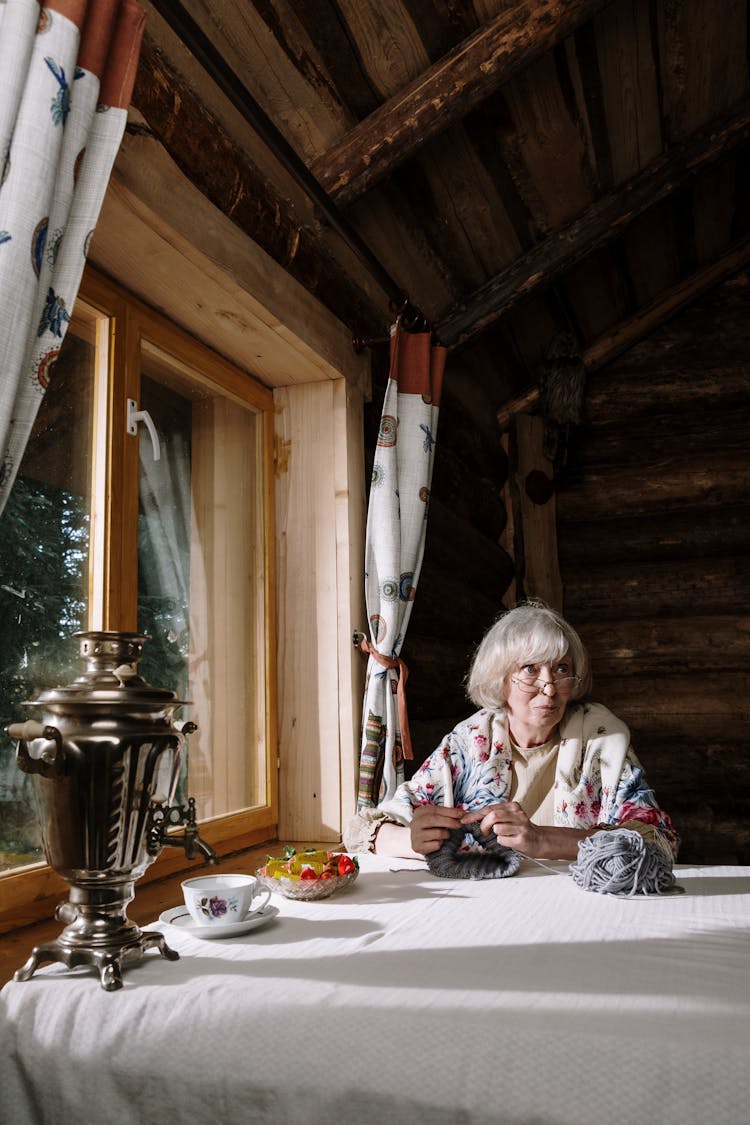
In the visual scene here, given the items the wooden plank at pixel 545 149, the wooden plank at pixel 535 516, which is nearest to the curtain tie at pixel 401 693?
the wooden plank at pixel 545 149

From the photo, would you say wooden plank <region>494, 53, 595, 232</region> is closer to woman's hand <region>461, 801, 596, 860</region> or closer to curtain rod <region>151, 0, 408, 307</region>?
curtain rod <region>151, 0, 408, 307</region>

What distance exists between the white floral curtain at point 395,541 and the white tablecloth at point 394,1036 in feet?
4.35

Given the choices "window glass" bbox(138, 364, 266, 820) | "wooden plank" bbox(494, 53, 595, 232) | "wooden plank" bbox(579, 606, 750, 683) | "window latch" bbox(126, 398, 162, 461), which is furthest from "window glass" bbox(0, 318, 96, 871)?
"wooden plank" bbox(579, 606, 750, 683)

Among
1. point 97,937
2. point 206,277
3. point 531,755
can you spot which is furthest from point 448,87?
point 97,937

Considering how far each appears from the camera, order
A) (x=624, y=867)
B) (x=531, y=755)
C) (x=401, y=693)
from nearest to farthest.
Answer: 1. (x=624, y=867)
2. (x=531, y=755)
3. (x=401, y=693)

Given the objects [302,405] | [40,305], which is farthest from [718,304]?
[40,305]

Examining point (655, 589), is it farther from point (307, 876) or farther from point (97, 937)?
point (97, 937)

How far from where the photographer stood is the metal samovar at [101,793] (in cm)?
98

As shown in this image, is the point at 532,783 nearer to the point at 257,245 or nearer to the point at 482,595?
the point at 257,245

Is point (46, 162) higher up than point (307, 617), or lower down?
higher up

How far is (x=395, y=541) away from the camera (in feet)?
8.38

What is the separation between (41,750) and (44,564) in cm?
83

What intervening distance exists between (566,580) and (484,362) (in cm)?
119

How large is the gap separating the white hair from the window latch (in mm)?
928
